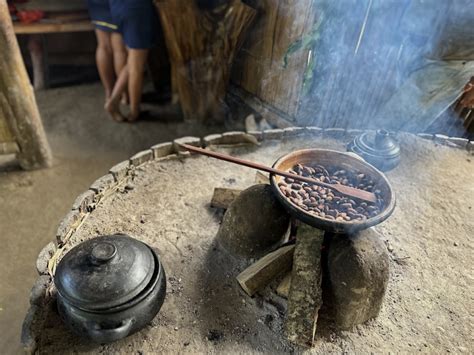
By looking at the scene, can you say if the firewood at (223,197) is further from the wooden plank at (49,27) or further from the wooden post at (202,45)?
the wooden plank at (49,27)

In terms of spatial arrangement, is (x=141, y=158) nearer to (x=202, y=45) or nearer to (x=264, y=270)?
(x=264, y=270)

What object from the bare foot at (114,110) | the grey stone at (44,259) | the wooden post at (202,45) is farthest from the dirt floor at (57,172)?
the grey stone at (44,259)

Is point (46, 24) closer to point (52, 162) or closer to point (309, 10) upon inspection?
point (52, 162)

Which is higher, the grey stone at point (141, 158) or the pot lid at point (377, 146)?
the pot lid at point (377, 146)

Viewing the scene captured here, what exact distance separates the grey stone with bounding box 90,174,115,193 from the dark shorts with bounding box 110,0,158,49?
2.36 m

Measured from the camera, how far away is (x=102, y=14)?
4.39m

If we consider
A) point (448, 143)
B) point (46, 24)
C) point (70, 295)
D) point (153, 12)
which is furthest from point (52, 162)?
point (448, 143)

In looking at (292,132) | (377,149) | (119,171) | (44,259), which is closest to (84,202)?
(119,171)

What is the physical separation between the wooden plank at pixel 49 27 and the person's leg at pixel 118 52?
1.46 feet

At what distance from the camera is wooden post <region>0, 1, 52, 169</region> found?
11.1 feet

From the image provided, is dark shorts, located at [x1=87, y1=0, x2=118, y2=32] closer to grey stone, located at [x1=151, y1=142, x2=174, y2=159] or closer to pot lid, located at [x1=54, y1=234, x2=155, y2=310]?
grey stone, located at [x1=151, y1=142, x2=174, y2=159]

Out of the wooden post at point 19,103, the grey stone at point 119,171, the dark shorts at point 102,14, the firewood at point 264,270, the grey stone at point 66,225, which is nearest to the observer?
the firewood at point 264,270

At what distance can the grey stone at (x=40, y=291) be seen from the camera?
1938 millimetres

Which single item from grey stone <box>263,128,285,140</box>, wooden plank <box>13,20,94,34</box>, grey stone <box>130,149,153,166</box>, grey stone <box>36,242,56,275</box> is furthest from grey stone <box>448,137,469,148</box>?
wooden plank <box>13,20,94,34</box>
